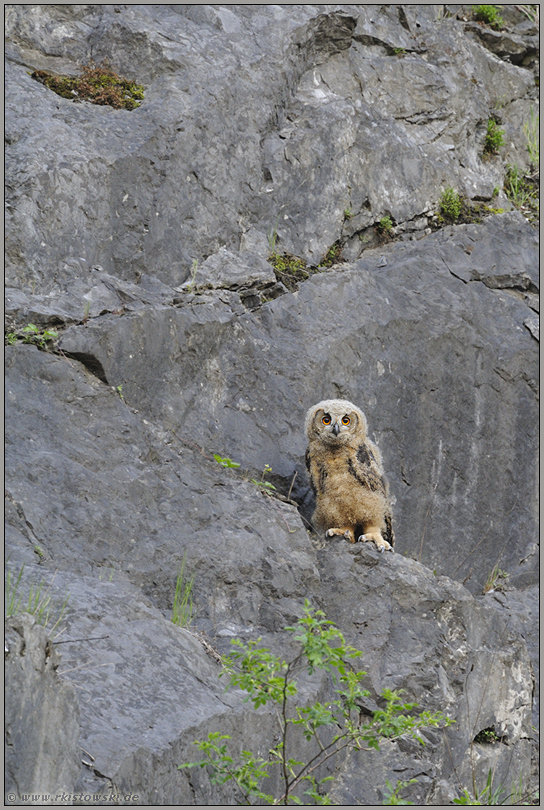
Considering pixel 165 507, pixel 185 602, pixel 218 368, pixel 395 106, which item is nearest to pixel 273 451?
pixel 218 368

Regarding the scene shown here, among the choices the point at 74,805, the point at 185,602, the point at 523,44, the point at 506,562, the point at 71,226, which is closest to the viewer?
the point at 74,805

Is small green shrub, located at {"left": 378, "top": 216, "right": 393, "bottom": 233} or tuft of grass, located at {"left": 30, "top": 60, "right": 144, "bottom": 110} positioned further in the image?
small green shrub, located at {"left": 378, "top": 216, "right": 393, "bottom": 233}

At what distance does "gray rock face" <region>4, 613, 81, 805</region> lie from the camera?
12.1 ft

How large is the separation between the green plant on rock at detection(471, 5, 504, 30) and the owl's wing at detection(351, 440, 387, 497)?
734cm

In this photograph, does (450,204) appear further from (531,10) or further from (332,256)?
(531,10)

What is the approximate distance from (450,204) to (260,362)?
3477mm

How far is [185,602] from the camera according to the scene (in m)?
6.25

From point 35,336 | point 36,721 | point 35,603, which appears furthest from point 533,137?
point 36,721

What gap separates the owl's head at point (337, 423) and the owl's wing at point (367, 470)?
0.12 metres

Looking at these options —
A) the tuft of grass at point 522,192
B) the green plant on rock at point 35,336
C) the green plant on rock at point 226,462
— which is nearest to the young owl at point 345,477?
the green plant on rock at point 226,462

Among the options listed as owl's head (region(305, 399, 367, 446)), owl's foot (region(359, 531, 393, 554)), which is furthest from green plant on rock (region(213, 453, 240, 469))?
owl's foot (region(359, 531, 393, 554))

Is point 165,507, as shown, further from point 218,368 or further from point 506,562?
point 506,562

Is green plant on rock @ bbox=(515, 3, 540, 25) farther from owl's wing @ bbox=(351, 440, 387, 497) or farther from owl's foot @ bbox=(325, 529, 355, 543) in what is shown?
owl's foot @ bbox=(325, 529, 355, 543)

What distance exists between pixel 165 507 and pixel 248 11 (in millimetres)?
6255
